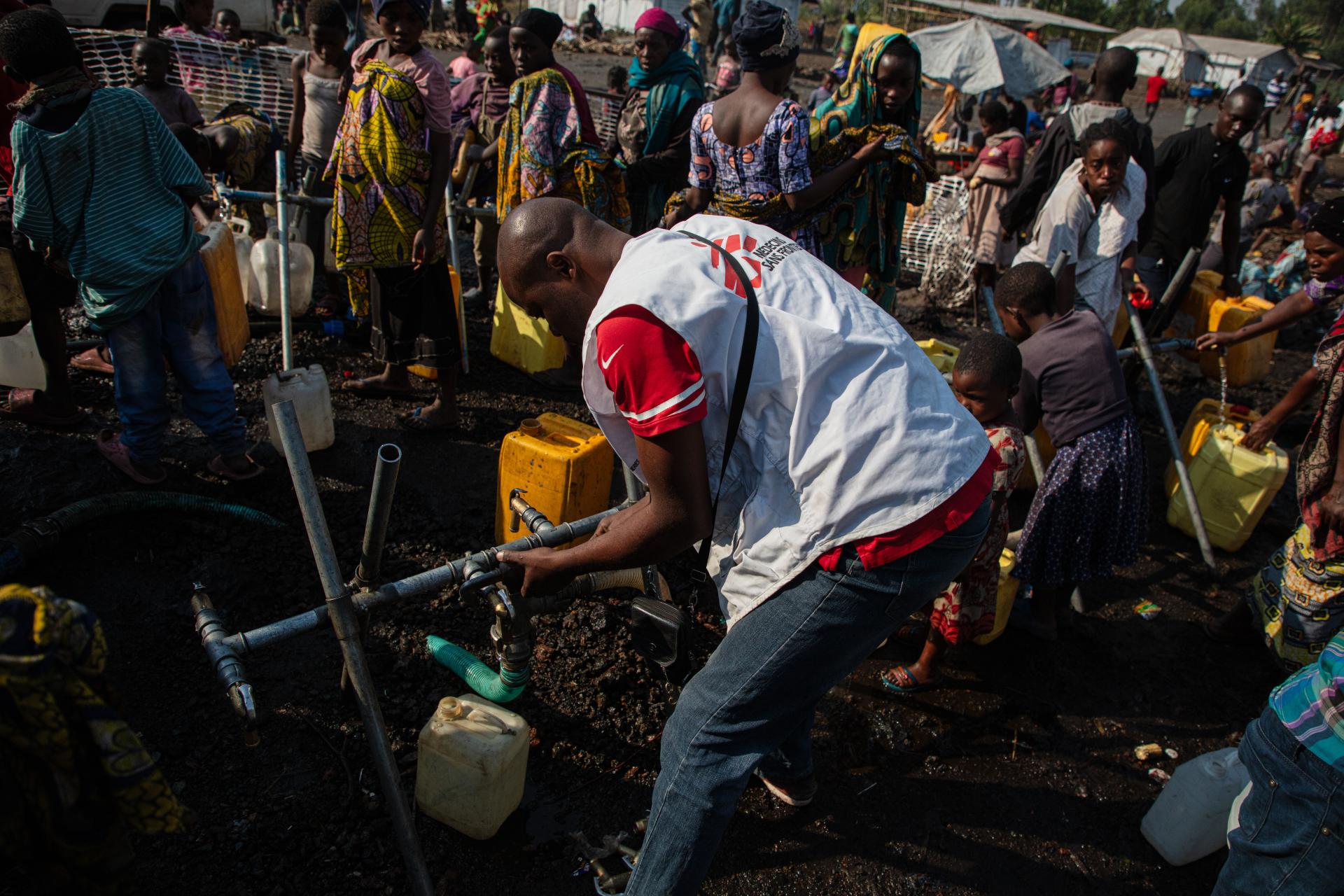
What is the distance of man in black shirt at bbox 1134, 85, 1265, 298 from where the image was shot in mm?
6113

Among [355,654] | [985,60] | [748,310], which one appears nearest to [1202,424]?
Answer: [748,310]

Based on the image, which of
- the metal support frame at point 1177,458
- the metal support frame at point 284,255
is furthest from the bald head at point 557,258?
the metal support frame at point 1177,458

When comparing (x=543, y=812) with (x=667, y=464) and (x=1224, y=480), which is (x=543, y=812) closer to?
(x=667, y=464)

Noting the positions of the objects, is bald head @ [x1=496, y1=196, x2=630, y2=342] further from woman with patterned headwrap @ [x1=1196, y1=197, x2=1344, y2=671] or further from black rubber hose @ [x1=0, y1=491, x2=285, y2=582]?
woman with patterned headwrap @ [x1=1196, y1=197, x2=1344, y2=671]

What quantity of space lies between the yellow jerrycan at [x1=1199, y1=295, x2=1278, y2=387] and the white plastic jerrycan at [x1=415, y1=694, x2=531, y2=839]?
21.7ft

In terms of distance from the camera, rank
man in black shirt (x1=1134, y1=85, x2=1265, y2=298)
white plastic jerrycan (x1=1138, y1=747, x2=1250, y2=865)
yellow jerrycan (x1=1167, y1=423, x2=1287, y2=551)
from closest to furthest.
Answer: white plastic jerrycan (x1=1138, y1=747, x2=1250, y2=865) < yellow jerrycan (x1=1167, y1=423, x2=1287, y2=551) < man in black shirt (x1=1134, y1=85, x2=1265, y2=298)

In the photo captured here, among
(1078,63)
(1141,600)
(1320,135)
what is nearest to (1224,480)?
(1141,600)

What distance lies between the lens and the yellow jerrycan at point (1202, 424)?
499cm

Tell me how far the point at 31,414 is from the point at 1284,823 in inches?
211

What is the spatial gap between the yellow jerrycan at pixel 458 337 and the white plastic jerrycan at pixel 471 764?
9.35ft

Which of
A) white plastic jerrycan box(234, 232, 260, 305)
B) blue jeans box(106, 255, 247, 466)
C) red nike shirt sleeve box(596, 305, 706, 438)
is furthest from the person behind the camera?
white plastic jerrycan box(234, 232, 260, 305)

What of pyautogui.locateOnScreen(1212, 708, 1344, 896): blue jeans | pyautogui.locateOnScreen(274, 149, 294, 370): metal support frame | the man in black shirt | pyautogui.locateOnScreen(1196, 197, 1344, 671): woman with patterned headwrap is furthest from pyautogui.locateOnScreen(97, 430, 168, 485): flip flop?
the man in black shirt

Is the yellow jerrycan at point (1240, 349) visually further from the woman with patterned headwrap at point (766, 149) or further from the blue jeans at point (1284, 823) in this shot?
the blue jeans at point (1284, 823)

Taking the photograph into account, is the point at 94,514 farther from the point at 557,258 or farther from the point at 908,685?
the point at 908,685
